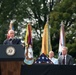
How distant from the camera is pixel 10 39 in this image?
841 cm

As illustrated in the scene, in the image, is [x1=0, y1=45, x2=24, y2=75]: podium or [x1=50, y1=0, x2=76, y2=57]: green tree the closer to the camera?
[x1=0, y1=45, x2=24, y2=75]: podium

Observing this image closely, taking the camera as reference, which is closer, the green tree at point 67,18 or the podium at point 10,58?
the podium at point 10,58

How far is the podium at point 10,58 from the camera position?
6.08 meters

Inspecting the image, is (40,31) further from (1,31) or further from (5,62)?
(5,62)

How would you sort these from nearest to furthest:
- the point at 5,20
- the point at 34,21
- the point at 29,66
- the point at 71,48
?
the point at 29,66 → the point at 71,48 → the point at 5,20 → the point at 34,21

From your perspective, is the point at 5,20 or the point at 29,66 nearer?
the point at 29,66

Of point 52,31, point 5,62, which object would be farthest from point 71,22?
point 5,62

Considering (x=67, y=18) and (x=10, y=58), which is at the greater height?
(x=67, y=18)

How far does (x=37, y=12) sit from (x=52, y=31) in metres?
8.33

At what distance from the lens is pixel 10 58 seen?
19.9 feet

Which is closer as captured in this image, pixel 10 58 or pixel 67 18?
pixel 10 58

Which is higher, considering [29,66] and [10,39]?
[10,39]

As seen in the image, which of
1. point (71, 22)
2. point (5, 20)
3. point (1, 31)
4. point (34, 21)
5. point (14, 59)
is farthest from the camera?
point (34, 21)

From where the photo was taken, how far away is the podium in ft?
19.9
